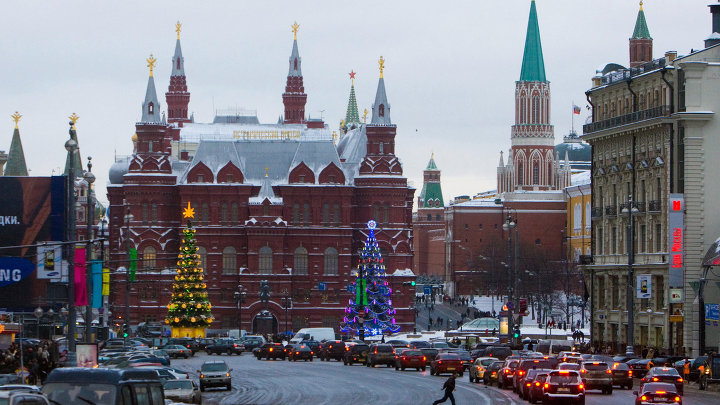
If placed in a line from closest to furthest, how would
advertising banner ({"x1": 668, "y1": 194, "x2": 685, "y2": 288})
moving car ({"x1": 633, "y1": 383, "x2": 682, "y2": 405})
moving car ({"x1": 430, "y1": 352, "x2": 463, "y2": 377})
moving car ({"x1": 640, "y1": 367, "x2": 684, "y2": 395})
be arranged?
1. moving car ({"x1": 633, "y1": 383, "x2": 682, "y2": 405})
2. moving car ({"x1": 640, "y1": 367, "x2": 684, "y2": 395})
3. moving car ({"x1": 430, "y1": 352, "x2": 463, "y2": 377})
4. advertising banner ({"x1": 668, "y1": 194, "x2": 685, "y2": 288})

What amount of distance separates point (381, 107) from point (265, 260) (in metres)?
18.3

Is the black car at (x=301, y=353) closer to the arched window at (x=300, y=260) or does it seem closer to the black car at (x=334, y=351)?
the black car at (x=334, y=351)

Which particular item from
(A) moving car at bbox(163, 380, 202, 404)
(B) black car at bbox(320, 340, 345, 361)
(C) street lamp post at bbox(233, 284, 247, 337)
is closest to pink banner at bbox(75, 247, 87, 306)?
(A) moving car at bbox(163, 380, 202, 404)

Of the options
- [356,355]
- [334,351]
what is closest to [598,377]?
[356,355]

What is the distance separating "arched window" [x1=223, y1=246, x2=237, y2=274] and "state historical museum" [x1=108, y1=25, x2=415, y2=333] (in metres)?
0.10

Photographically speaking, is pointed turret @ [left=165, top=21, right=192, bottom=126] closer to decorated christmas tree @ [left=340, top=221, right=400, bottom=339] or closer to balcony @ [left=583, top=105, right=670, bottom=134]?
decorated christmas tree @ [left=340, top=221, right=400, bottom=339]

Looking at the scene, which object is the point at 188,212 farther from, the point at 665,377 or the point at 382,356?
the point at 665,377

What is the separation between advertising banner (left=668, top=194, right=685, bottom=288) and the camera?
76688 millimetres

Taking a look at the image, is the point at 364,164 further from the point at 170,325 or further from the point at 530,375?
the point at 530,375

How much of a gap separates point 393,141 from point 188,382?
104 metres

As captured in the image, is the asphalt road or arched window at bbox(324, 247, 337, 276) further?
arched window at bbox(324, 247, 337, 276)

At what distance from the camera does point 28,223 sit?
234 ft

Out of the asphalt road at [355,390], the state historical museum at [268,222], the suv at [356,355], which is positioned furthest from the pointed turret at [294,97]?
the asphalt road at [355,390]

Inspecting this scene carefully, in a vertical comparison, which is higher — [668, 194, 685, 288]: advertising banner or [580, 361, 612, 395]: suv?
[668, 194, 685, 288]: advertising banner
